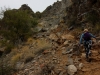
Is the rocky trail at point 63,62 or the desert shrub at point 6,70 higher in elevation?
the rocky trail at point 63,62

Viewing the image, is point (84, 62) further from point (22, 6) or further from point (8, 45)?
point (22, 6)

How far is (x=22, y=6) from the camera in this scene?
1649 inches

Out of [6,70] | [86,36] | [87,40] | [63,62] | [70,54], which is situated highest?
[86,36]

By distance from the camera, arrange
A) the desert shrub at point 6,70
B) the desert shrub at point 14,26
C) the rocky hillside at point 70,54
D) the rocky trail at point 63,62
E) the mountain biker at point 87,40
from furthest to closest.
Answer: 1. the desert shrub at point 14,26
2. the desert shrub at point 6,70
3. the mountain biker at point 87,40
4. the rocky hillside at point 70,54
5. the rocky trail at point 63,62

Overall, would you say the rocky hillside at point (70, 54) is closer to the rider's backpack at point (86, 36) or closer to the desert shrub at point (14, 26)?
the rider's backpack at point (86, 36)

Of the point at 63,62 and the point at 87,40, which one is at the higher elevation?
the point at 87,40

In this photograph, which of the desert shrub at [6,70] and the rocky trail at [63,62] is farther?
the desert shrub at [6,70]

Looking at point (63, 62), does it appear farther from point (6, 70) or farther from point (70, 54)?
point (6, 70)

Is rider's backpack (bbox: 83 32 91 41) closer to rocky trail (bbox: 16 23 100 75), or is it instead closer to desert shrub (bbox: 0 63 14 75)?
rocky trail (bbox: 16 23 100 75)

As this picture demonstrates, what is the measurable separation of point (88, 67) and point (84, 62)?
2.24 feet

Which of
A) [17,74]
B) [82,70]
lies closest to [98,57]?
[82,70]

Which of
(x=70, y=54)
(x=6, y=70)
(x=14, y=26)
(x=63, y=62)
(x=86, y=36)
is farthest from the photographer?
(x=14, y=26)

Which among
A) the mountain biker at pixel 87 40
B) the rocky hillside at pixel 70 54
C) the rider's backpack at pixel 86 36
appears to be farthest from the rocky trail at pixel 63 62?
the rider's backpack at pixel 86 36

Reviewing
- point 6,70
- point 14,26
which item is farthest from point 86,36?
point 14,26
